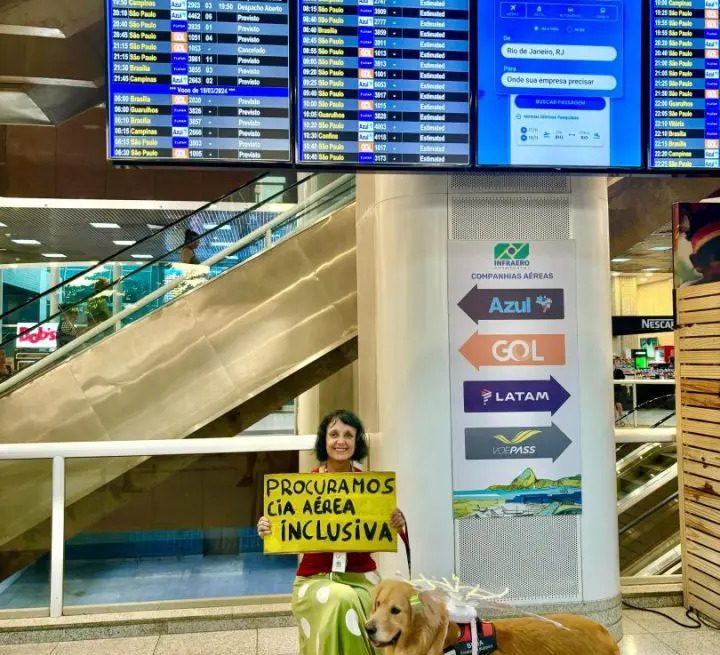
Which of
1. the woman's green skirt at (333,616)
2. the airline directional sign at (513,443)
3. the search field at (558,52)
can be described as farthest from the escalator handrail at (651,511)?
the search field at (558,52)

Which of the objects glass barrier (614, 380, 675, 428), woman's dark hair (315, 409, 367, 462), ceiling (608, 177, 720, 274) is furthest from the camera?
ceiling (608, 177, 720, 274)

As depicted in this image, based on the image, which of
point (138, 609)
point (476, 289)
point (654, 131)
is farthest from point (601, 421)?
point (138, 609)

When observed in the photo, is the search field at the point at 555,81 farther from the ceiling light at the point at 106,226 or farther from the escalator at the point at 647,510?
the ceiling light at the point at 106,226

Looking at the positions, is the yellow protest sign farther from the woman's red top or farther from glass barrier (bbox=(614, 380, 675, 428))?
glass barrier (bbox=(614, 380, 675, 428))

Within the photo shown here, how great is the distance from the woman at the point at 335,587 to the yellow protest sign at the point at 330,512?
61mm

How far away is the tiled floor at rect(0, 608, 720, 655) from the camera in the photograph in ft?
13.0

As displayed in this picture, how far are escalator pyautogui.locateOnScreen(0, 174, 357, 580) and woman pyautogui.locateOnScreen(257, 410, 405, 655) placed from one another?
11.7 ft

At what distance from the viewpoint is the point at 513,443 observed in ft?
13.2

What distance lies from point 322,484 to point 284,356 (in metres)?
3.76

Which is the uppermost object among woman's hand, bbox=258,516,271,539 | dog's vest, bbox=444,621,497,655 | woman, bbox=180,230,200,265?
woman, bbox=180,230,200,265

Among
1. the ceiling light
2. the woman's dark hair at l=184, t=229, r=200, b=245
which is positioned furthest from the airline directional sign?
the ceiling light

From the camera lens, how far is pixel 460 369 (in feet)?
A: 13.2

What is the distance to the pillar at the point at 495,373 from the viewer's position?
399 cm

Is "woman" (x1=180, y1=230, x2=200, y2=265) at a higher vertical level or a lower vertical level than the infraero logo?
higher
